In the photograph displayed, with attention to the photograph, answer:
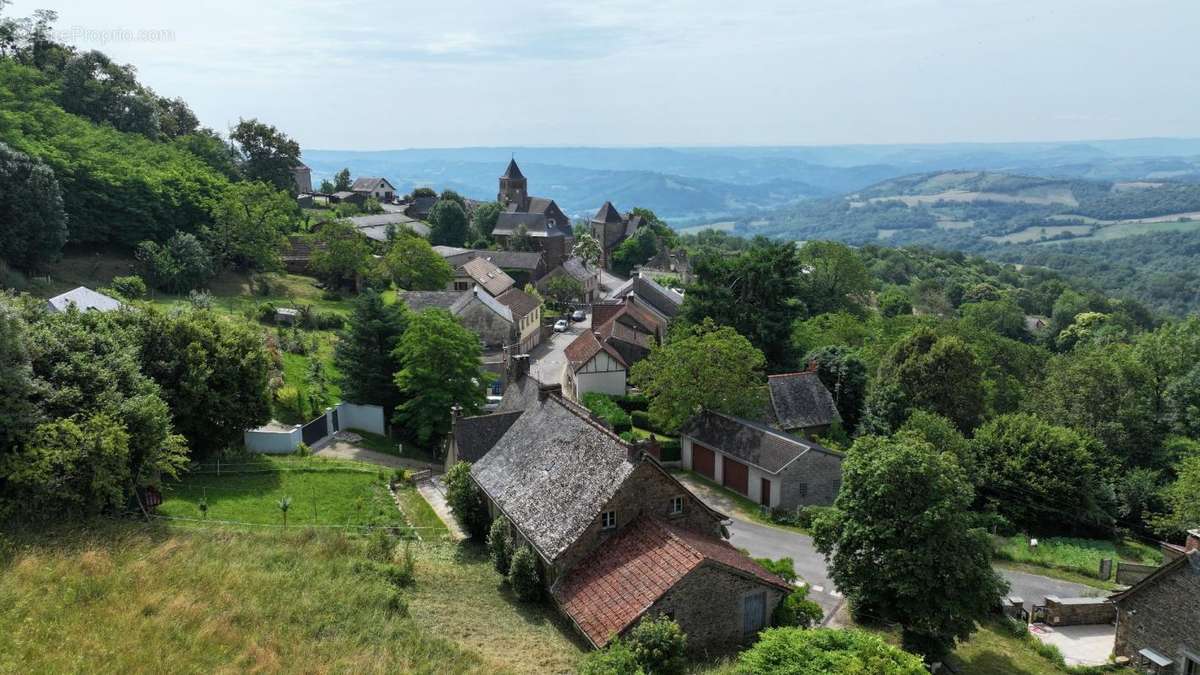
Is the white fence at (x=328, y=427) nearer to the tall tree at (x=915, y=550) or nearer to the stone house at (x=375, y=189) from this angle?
the tall tree at (x=915, y=550)

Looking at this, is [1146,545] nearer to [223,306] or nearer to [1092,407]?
[1092,407]

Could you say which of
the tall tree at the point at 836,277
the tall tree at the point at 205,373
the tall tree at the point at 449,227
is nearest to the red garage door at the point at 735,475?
the tall tree at the point at 205,373

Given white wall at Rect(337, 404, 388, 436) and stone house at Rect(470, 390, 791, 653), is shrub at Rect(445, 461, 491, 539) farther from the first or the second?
white wall at Rect(337, 404, 388, 436)

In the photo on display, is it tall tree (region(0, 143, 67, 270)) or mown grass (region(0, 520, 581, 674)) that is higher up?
tall tree (region(0, 143, 67, 270))

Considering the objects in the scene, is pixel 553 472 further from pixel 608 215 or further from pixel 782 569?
pixel 608 215

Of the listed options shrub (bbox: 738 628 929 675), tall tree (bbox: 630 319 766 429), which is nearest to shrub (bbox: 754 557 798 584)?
shrub (bbox: 738 628 929 675)
